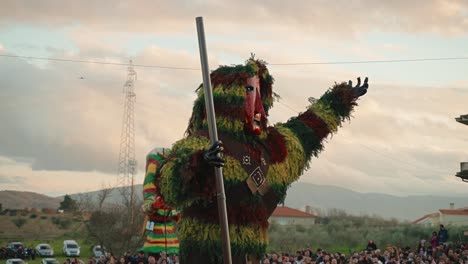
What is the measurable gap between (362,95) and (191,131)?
2296 mm

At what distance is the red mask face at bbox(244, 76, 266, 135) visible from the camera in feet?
30.8

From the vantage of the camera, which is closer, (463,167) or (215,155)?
(215,155)

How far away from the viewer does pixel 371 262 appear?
15.8 metres

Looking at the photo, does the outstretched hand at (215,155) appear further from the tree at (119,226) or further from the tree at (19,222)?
the tree at (19,222)

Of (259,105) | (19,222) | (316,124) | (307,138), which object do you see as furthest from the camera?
(19,222)

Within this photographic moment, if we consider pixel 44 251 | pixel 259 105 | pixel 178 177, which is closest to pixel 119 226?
pixel 44 251

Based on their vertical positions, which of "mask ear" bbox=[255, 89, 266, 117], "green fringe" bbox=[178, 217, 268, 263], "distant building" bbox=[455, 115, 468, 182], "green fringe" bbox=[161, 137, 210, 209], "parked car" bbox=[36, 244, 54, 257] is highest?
"distant building" bbox=[455, 115, 468, 182]

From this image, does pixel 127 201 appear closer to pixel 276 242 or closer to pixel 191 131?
pixel 276 242

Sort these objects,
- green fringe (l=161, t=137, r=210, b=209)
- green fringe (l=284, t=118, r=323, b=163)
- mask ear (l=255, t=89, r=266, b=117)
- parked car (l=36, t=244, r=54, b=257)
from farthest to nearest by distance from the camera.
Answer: parked car (l=36, t=244, r=54, b=257), green fringe (l=284, t=118, r=323, b=163), mask ear (l=255, t=89, r=266, b=117), green fringe (l=161, t=137, r=210, b=209)

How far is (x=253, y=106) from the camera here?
31.0 ft

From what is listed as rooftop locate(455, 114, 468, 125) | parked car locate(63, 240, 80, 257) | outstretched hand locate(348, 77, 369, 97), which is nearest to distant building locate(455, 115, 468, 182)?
Result: rooftop locate(455, 114, 468, 125)

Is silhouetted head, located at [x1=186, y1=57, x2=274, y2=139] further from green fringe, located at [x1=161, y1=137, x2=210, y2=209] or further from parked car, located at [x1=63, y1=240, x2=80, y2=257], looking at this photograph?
parked car, located at [x1=63, y1=240, x2=80, y2=257]

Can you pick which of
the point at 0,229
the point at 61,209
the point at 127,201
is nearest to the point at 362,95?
the point at 127,201

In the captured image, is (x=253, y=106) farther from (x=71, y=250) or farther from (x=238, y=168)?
(x=71, y=250)
